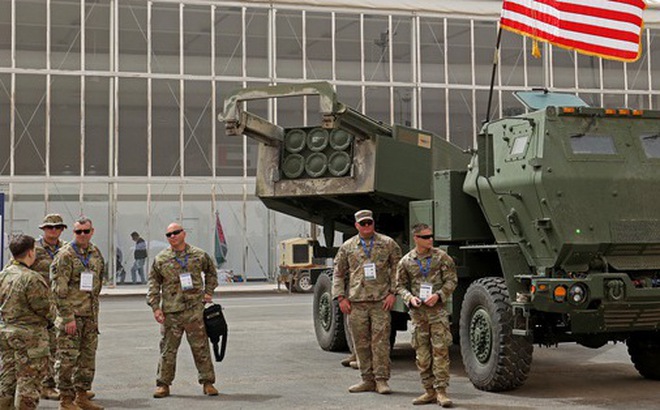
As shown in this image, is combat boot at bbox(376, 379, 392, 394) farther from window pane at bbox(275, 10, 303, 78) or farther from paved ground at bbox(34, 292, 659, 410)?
window pane at bbox(275, 10, 303, 78)

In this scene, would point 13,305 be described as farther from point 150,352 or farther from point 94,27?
point 94,27

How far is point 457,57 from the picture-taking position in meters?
36.6

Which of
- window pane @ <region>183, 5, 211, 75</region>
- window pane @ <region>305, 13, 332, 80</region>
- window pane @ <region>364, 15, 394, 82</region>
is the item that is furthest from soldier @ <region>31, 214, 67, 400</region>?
window pane @ <region>364, 15, 394, 82</region>

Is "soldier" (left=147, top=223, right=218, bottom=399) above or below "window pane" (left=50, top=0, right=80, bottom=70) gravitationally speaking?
below

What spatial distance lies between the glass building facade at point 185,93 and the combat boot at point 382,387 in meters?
22.9

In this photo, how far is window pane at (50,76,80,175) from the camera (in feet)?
105

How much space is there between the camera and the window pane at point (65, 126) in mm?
31922

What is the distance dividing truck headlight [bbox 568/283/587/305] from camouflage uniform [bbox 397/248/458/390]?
1.11 meters

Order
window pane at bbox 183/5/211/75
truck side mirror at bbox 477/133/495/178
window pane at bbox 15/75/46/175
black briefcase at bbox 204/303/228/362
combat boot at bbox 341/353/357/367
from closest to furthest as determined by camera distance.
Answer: black briefcase at bbox 204/303/228/362 < truck side mirror at bbox 477/133/495/178 < combat boot at bbox 341/353/357/367 < window pane at bbox 15/75/46/175 < window pane at bbox 183/5/211/75

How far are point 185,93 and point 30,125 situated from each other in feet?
18.3

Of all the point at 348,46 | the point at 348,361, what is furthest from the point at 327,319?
the point at 348,46

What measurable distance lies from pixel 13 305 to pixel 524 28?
879 cm


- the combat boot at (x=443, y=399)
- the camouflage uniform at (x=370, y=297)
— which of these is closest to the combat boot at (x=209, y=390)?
the camouflage uniform at (x=370, y=297)

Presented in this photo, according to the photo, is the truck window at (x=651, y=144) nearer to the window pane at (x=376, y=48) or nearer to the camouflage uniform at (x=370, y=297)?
the camouflage uniform at (x=370, y=297)
